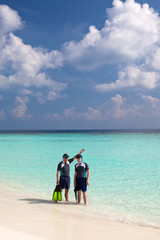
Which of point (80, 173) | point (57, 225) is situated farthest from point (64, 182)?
point (57, 225)

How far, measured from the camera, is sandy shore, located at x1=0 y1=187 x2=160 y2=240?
18.1 ft

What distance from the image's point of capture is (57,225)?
248 inches

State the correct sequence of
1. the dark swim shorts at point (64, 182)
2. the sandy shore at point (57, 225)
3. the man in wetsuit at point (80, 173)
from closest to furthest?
the sandy shore at point (57, 225)
the man in wetsuit at point (80, 173)
the dark swim shorts at point (64, 182)

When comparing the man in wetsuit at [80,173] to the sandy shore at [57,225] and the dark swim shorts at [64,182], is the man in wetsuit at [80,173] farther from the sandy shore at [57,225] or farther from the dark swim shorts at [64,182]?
the sandy shore at [57,225]

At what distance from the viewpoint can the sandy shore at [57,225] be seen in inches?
217

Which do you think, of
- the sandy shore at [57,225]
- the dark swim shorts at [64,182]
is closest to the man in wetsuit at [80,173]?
the dark swim shorts at [64,182]

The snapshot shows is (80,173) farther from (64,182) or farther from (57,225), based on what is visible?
(57,225)

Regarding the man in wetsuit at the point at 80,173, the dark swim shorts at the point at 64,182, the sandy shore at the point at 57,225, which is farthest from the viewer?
the dark swim shorts at the point at 64,182

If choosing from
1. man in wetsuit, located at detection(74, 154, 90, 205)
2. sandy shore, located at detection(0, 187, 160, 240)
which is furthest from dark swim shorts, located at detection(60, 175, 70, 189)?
sandy shore, located at detection(0, 187, 160, 240)

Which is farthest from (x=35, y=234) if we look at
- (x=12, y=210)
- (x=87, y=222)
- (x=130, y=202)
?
(x=130, y=202)

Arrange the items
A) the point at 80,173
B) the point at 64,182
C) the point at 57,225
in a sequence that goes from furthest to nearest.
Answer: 1. the point at 64,182
2. the point at 80,173
3. the point at 57,225

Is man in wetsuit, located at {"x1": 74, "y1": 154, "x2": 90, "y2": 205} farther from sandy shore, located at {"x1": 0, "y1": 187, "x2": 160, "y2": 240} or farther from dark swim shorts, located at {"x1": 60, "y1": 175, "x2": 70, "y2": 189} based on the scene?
sandy shore, located at {"x1": 0, "y1": 187, "x2": 160, "y2": 240}

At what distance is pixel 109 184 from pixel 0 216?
666 cm

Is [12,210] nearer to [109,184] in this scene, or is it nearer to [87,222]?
[87,222]
